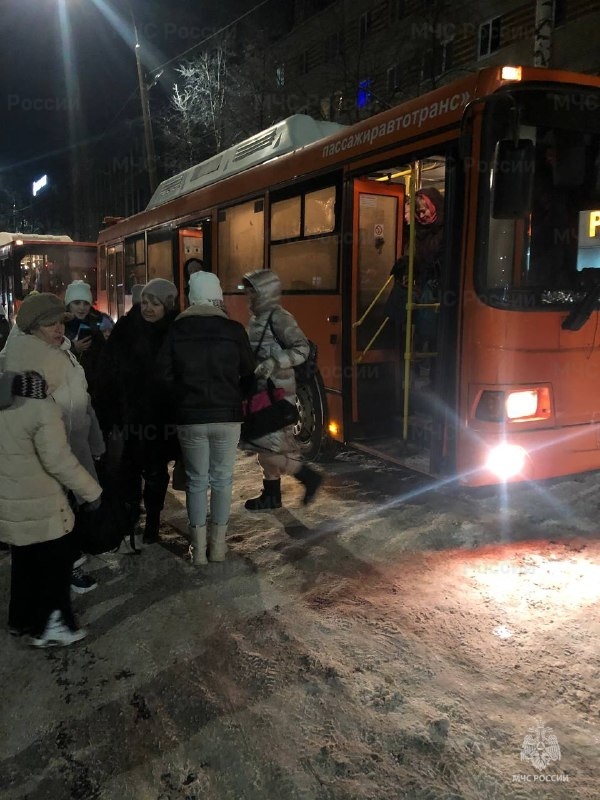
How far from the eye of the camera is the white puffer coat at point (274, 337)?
471 centimetres

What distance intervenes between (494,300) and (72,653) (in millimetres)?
3370

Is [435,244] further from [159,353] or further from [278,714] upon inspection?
[278,714]

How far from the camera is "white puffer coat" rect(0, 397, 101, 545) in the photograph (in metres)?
2.85

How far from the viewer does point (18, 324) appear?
312 centimetres

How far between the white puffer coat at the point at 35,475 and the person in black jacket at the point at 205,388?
3.20ft

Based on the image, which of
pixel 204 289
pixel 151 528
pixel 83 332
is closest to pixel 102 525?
pixel 151 528

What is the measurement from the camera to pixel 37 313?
3076mm

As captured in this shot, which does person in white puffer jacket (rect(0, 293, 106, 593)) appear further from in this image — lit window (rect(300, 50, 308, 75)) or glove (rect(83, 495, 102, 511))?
lit window (rect(300, 50, 308, 75))

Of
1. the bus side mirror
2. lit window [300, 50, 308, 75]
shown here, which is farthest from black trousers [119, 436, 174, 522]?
lit window [300, 50, 308, 75]

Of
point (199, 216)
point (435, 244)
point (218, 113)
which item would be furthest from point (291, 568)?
point (218, 113)

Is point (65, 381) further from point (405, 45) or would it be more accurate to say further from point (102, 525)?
point (405, 45)

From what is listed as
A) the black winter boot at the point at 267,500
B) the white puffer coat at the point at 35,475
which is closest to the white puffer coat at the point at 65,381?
the white puffer coat at the point at 35,475

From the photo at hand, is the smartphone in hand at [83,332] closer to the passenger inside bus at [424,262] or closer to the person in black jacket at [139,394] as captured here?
the person in black jacket at [139,394]

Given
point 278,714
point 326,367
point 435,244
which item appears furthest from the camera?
point 326,367
